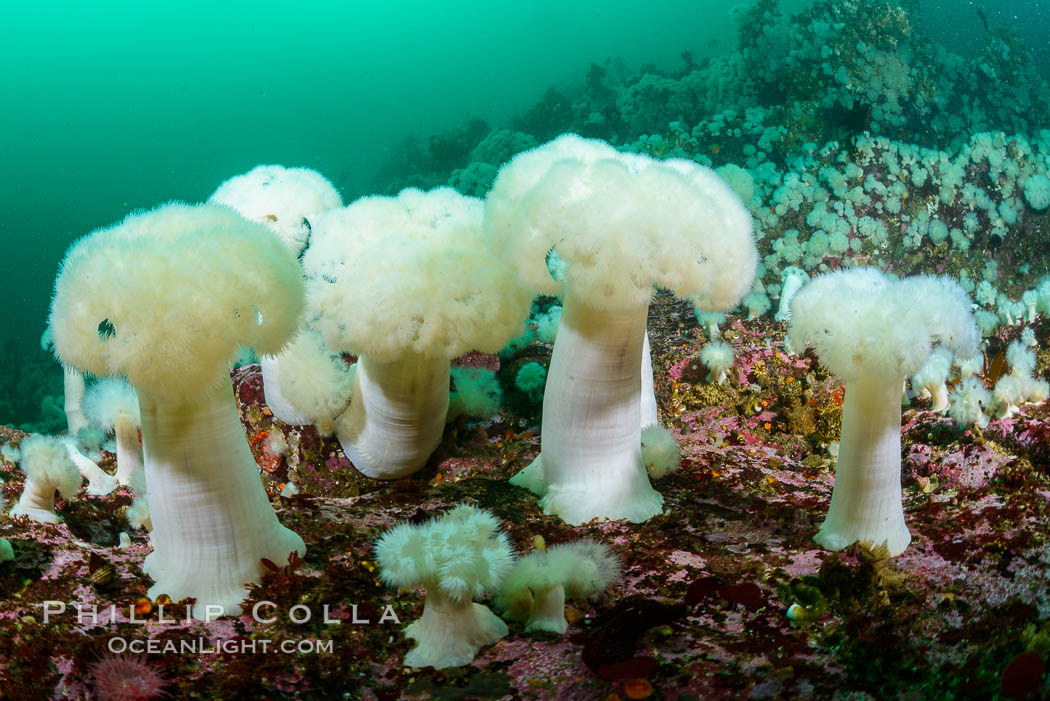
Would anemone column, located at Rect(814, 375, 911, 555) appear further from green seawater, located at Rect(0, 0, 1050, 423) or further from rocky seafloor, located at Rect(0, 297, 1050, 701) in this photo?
green seawater, located at Rect(0, 0, 1050, 423)

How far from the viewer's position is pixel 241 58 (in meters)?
32.2

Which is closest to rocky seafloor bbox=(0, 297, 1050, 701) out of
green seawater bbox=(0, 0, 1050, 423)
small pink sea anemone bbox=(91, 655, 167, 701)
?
small pink sea anemone bbox=(91, 655, 167, 701)

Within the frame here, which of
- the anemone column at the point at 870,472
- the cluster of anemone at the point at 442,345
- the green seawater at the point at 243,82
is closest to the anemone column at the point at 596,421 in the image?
the cluster of anemone at the point at 442,345

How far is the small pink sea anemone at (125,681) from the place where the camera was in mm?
1536

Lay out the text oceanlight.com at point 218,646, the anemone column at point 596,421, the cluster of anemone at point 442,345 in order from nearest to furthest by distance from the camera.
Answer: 1. the text oceanlight.com at point 218,646
2. the cluster of anemone at point 442,345
3. the anemone column at point 596,421

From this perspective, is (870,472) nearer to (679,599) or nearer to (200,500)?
(679,599)

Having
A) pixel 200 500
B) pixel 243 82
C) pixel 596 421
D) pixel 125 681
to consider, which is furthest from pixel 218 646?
pixel 243 82

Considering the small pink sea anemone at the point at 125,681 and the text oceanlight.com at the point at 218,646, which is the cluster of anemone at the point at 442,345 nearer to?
the text oceanlight.com at the point at 218,646

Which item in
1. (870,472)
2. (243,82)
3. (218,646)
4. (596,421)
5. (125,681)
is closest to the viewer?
(125,681)

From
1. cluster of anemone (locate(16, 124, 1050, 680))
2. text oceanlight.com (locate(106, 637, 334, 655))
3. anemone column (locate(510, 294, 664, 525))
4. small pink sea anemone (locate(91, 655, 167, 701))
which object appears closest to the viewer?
small pink sea anemone (locate(91, 655, 167, 701))

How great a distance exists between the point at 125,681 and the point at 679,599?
5.27ft

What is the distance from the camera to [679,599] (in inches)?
82.8

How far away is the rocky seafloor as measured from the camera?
1.55m

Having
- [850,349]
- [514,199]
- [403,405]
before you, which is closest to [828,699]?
[850,349]
